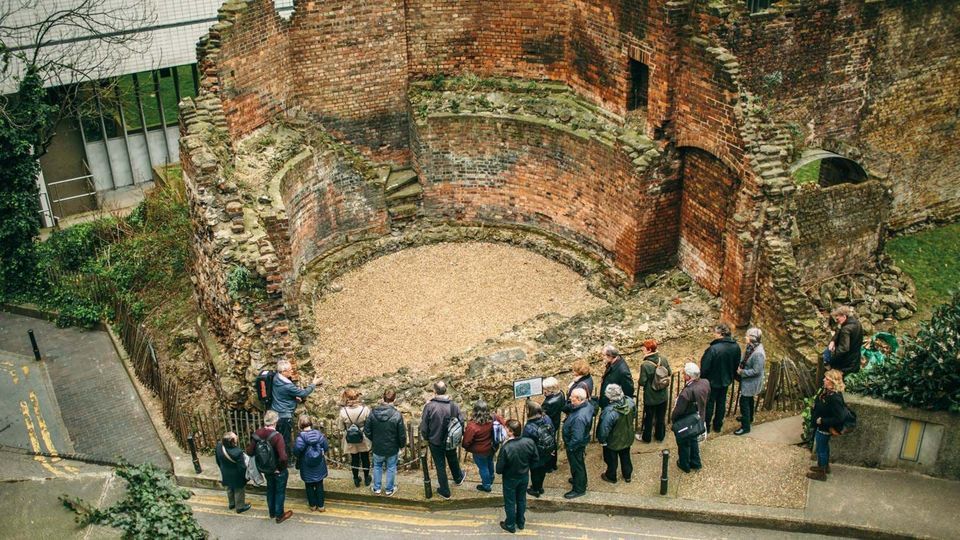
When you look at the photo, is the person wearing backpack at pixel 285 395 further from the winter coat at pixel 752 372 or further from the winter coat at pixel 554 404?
the winter coat at pixel 752 372

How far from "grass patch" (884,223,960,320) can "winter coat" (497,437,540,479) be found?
365 inches

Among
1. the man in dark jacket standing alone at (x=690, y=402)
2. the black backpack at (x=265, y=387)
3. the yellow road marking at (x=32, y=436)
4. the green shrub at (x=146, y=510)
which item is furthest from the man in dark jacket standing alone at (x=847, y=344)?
the yellow road marking at (x=32, y=436)

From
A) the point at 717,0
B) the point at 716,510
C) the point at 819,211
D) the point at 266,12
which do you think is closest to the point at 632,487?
the point at 716,510

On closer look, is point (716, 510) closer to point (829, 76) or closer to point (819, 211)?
point (819, 211)

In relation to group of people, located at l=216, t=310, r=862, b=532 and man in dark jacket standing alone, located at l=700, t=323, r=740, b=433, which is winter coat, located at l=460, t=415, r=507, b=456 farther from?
man in dark jacket standing alone, located at l=700, t=323, r=740, b=433

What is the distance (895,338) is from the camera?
50.1 feet

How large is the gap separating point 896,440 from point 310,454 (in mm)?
6893

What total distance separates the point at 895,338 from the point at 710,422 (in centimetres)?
433

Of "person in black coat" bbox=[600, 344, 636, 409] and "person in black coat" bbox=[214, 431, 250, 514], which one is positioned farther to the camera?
"person in black coat" bbox=[600, 344, 636, 409]

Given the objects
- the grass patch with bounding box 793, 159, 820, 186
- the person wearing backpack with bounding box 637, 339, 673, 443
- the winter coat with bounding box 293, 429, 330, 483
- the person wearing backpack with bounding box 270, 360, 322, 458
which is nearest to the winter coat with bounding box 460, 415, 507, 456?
the winter coat with bounding box 293, 429, 330, 483

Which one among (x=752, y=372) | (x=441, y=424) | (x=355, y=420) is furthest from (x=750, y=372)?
(x=355, y=420)

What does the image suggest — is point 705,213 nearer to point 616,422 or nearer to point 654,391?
point 654,391

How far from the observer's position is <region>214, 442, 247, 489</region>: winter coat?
11352mm

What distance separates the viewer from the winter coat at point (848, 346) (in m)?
12.4
